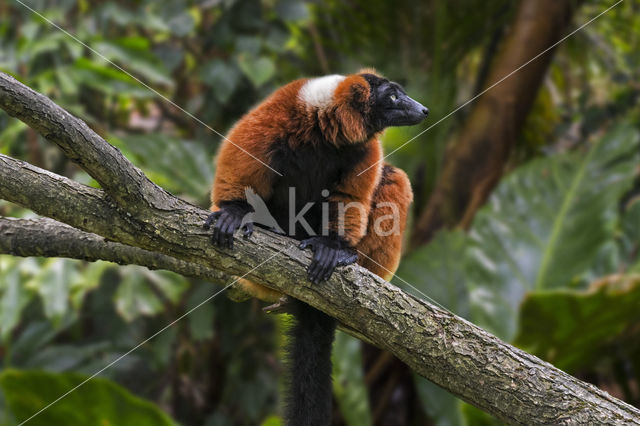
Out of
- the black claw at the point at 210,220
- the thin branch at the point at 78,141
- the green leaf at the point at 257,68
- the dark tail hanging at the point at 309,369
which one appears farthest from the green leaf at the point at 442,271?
the thin branch at the point at 78,141

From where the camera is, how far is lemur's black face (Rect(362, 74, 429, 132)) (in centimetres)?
178

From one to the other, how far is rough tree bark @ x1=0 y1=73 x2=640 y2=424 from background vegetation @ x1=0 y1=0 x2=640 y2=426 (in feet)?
3.50

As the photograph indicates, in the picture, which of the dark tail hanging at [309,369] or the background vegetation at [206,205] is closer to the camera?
the dark tail hanging at [309,369]

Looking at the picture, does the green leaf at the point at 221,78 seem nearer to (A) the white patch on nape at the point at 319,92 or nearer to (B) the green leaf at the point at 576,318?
(A) the white patch on nape at the point at 319,92

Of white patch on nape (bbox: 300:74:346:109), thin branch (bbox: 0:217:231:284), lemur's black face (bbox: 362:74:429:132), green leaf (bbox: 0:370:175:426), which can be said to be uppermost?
lemur's black face (bbox: 362:74:429:132)

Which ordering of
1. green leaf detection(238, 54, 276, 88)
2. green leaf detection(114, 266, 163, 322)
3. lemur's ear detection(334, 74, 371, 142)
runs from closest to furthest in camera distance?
lemur's ear detection(334, 74, 371, 142)
green leaf detection(114, 266, 163, 322)
green leaf detection(238, 54, 276, 88)

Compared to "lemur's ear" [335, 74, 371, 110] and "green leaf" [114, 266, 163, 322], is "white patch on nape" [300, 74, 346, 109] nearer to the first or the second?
"lemur's ear" [335, 74, 371, 110]

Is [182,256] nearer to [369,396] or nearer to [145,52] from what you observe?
[145,52]

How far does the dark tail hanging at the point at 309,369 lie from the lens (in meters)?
1.67

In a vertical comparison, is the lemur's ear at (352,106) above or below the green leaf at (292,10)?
below

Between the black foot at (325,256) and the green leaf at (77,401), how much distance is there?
3.97 ft

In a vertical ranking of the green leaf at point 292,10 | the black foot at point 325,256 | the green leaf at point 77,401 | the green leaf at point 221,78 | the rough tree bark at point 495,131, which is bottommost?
the green leaf at point 77,401

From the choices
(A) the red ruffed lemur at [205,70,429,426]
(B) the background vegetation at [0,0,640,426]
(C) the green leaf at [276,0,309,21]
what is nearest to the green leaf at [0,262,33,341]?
(B) the background vegetation at [0,0,640,426]

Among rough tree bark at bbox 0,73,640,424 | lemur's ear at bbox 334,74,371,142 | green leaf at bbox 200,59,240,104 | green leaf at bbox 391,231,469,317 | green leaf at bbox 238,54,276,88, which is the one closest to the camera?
rough tree bark at bbox 0,73,640,424
